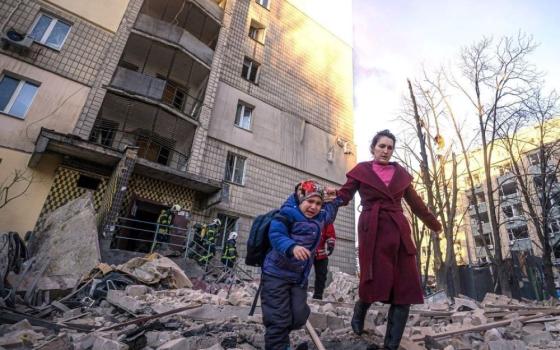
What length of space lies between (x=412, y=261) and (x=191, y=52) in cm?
1312

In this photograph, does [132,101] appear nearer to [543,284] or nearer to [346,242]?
[346,242]

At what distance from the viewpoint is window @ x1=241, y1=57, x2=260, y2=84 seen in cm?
1565

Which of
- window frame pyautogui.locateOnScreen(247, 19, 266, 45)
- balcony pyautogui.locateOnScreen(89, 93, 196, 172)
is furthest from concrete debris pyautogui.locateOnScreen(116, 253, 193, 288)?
window frame pyautogui.locateOnScreen(247, 19, 266, 45)

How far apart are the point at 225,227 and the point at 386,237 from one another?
412 inches

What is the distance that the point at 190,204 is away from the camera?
1202cm

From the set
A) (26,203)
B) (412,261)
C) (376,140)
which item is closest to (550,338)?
(412,261)

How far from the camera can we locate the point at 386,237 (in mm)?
2488

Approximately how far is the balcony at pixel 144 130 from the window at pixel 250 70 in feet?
16.0

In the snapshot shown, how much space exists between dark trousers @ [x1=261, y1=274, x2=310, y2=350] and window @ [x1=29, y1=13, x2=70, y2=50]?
12.9 meters

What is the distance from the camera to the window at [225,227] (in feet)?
39.8

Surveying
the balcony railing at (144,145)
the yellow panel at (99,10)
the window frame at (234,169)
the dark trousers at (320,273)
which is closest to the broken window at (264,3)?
the yellow panel at (99,10)

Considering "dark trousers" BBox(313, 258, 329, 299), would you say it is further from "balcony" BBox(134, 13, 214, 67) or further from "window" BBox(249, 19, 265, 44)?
"window" BBox(249, 19, 265, 44)

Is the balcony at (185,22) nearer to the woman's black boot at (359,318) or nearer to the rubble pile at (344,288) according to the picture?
the rubble pile at (344,288)

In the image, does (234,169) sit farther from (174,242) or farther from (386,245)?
(386,245)
